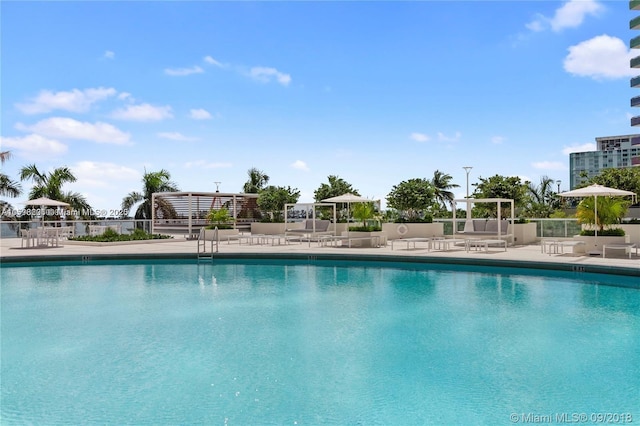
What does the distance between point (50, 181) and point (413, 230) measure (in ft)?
59.5

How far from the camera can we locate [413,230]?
18.1 meters

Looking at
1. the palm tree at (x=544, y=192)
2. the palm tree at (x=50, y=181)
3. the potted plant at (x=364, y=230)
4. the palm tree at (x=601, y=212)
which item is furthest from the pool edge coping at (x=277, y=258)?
the palm tree at (x=544, y=192)

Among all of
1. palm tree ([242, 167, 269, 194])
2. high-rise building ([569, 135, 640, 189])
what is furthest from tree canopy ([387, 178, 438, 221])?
high-rise building ([569, 135, 640, 189])

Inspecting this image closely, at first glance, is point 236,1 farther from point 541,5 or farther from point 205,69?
point 541,5

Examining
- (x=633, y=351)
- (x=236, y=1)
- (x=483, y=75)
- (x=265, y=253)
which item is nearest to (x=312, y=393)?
(x=633, y=351)

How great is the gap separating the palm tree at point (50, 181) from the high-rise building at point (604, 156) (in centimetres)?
10589

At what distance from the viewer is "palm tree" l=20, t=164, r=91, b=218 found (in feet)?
78.8

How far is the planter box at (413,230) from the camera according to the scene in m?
17.8

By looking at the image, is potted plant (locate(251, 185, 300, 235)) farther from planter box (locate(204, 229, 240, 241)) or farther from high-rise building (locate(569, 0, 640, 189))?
high-rise building (locate(569, 0, 640, 189))

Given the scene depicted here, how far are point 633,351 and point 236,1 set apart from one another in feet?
47.7

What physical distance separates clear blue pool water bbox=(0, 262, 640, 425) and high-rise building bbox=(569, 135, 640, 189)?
11143cm

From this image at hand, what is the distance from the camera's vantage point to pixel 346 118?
2341cm

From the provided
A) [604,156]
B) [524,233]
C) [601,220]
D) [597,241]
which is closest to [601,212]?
[601,220]

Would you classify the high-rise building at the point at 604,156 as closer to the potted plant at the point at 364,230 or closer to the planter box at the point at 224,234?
the potted plant at the point at 364,230
